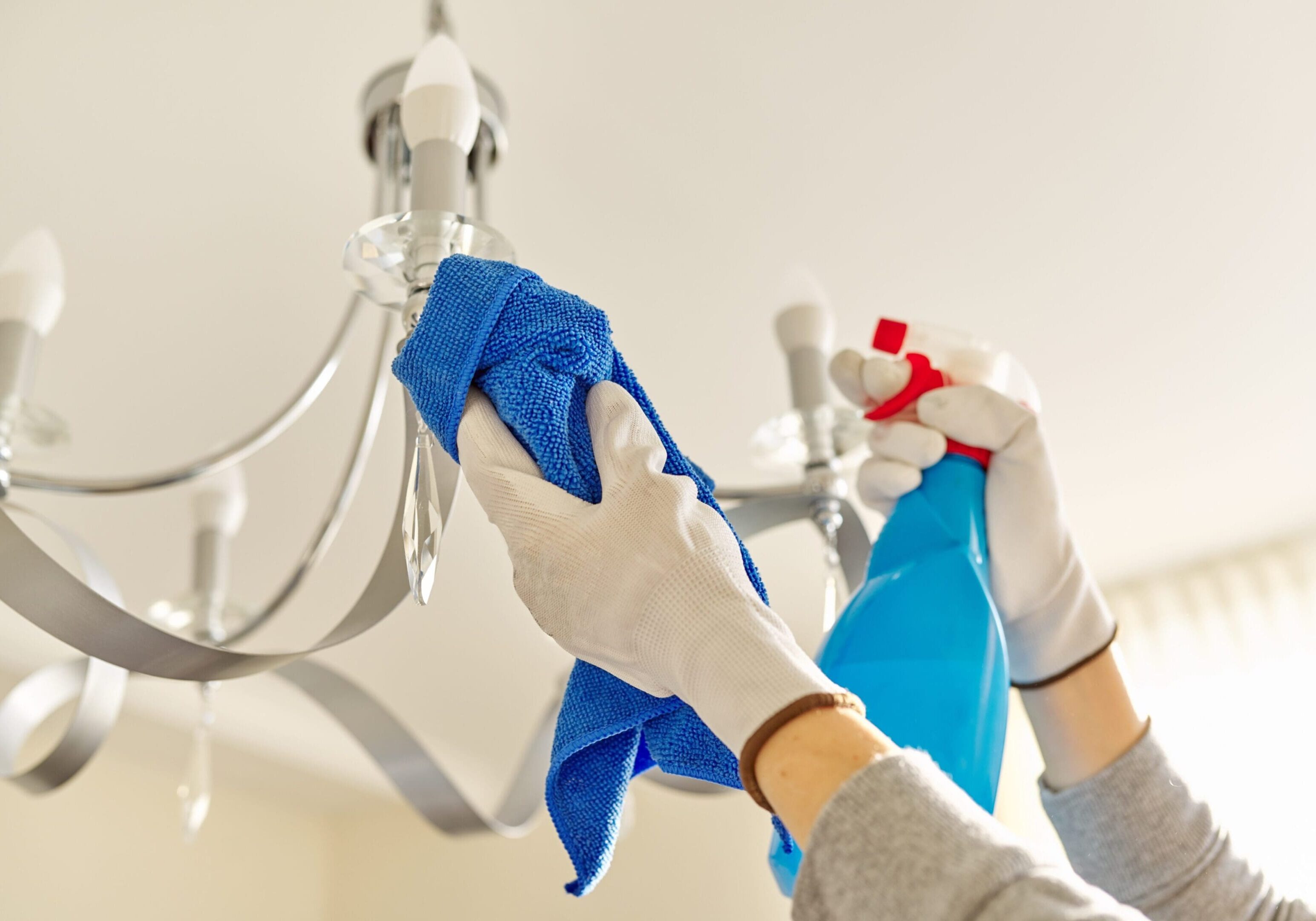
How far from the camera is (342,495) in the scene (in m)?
1.01

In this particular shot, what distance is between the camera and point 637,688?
1.57ft

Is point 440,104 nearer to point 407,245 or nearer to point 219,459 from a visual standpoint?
point 407,245

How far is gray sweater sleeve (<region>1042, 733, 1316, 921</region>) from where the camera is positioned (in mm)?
667

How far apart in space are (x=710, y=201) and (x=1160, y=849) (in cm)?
100

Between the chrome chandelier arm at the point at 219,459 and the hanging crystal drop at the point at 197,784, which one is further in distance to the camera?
the hanging crystal drop at the point at 197,784

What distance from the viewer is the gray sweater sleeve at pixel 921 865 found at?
32 centimetres

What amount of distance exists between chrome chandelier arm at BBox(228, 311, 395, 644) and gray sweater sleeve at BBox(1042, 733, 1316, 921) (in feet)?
2.20

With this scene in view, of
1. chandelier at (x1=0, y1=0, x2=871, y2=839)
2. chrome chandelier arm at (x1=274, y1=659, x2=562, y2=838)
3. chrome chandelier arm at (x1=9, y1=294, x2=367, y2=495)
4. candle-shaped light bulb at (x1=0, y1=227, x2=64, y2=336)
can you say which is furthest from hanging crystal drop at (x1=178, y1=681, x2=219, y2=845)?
candle-shaped light bulb at (x1=0, y1=227, x2=64, y2=336)

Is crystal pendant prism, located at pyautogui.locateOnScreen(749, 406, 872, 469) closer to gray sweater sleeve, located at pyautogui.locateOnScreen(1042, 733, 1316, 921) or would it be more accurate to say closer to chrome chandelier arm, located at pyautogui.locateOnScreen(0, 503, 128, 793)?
gray sweater sleeve, located at pyautogui.locateOnScreen(1042, 733, 1316, 921)

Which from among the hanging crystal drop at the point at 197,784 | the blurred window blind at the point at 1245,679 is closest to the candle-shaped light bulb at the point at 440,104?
the hanging crystal drop at the point at 197,784

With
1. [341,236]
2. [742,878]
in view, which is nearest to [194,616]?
[341,236]

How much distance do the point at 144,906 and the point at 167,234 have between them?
1.98m

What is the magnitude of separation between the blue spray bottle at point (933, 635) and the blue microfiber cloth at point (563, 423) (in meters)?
0.12

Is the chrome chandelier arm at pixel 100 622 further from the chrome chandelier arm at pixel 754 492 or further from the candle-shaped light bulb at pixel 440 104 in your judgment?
the chrome chandelier arm at pixel 754 492
